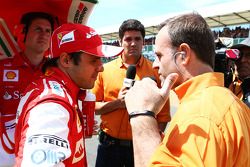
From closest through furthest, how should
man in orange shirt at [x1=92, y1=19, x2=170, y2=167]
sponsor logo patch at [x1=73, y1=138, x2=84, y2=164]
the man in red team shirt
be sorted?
1. sponsor logo patch at [x1=73, y1=138, x2=84, y2=164]
2. the man in red team shirt
3. man in orange shirt at [x1=92, y1=19, x2=170, y2=167]

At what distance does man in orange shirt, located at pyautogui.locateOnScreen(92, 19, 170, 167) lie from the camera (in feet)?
10.1

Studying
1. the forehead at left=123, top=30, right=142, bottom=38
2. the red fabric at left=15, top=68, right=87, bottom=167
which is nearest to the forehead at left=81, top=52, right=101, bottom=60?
the red fabric at left=15, top=68, right=87, bottom=167

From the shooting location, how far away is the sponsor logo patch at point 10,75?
8.15ft

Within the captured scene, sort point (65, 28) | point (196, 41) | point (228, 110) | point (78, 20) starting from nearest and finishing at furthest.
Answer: point (228, 110) < point (196, 41) < point (65, 28) < point (78, 20)

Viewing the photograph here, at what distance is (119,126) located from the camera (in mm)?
3100

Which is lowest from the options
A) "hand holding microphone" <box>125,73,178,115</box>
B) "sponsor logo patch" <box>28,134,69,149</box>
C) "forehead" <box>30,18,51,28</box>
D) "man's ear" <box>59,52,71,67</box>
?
"sponsor logo patch" <box>28,134,69,149</box>

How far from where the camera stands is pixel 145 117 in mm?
1436

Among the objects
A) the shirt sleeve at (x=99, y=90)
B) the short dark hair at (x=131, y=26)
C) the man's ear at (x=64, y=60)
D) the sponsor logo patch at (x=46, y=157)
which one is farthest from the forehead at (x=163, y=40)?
the short dark hair at (x=131, y=26)

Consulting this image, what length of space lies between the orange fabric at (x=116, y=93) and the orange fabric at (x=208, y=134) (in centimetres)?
177

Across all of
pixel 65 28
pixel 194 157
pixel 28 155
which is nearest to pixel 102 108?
Answer: pixel 65 28

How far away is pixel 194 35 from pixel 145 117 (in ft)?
1.33

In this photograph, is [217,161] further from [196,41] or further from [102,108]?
[102,108]

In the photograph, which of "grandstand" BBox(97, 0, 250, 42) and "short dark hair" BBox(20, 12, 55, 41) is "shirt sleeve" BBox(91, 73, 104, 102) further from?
"grandstand" BBox(97, 0, 250, 42)

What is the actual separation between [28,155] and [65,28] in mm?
853
